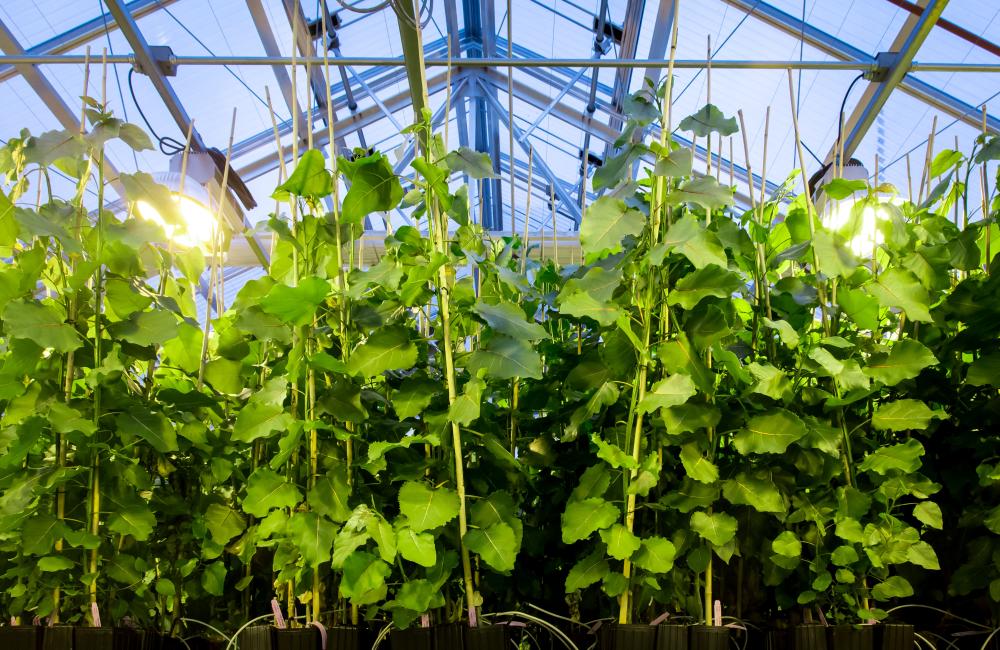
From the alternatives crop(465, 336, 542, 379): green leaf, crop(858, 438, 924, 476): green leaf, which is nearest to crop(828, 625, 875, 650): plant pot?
crop(858, 438, 924, 476): green leaf

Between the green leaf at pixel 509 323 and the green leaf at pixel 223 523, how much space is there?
0.52m

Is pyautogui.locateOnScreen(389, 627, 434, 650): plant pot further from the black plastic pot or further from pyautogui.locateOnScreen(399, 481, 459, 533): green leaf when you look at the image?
the black plastic pot

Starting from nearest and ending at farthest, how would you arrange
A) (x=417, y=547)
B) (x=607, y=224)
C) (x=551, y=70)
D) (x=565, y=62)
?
(x=417, y=547), (x=607, y=224), (x=565, y=62), (x=551, y=70)

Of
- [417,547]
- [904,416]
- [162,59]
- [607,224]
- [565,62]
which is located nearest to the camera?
[417,547]

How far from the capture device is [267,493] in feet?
3.78

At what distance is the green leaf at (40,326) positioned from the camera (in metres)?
1.14

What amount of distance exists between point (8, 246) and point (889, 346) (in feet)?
4.57

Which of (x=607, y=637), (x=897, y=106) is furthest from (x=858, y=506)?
(x=897, y=106)

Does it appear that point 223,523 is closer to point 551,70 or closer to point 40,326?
point 40,326

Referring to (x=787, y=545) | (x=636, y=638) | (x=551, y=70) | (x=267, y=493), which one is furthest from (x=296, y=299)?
(x=551, y=70)

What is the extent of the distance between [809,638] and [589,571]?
0.32 m

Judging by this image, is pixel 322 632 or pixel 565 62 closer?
pixel 322 632

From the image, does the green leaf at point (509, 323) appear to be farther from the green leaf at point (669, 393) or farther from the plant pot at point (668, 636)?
the plant pot at point (668, 636)

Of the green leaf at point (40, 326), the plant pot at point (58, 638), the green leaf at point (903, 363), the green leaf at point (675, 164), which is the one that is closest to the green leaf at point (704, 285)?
the green leaf at point (675, 164)
